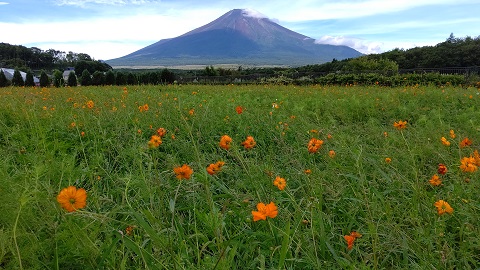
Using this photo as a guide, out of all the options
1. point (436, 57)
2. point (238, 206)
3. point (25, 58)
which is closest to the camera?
point (238, 206)

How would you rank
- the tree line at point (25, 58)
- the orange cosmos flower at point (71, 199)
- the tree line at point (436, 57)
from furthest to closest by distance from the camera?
the tree line at point (25, 58) < the tree line at point (436, 57) < the orange cosmos flower at point (71, 199)

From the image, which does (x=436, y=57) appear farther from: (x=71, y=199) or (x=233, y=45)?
(x=233, y=45)

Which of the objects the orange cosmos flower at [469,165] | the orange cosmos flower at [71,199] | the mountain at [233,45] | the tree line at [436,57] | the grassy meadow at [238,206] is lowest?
the grassy meadow at [238,206]

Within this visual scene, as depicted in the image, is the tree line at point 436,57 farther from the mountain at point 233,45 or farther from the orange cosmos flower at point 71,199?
the mountain at point 233,45

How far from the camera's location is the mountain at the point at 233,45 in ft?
351

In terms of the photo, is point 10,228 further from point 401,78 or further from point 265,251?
point 401,78

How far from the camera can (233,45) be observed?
383 feet

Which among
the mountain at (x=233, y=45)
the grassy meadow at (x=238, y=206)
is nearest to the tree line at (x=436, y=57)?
the grassy meadow at (x=238, y=206)

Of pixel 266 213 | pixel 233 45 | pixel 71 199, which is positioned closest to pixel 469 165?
pixel 266 213

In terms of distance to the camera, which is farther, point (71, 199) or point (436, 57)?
point (436, 57)

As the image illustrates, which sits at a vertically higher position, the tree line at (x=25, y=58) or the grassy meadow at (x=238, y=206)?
the tree line at (x=25, y=58)

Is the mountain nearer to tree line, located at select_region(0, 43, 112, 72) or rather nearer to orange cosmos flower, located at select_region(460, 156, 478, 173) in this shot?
tree line, located at select_region(0, 43, 112, 72)

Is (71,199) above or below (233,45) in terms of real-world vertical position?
below

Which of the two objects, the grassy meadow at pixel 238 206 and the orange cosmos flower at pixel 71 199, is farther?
the grassy meadow at pixel 238 206
